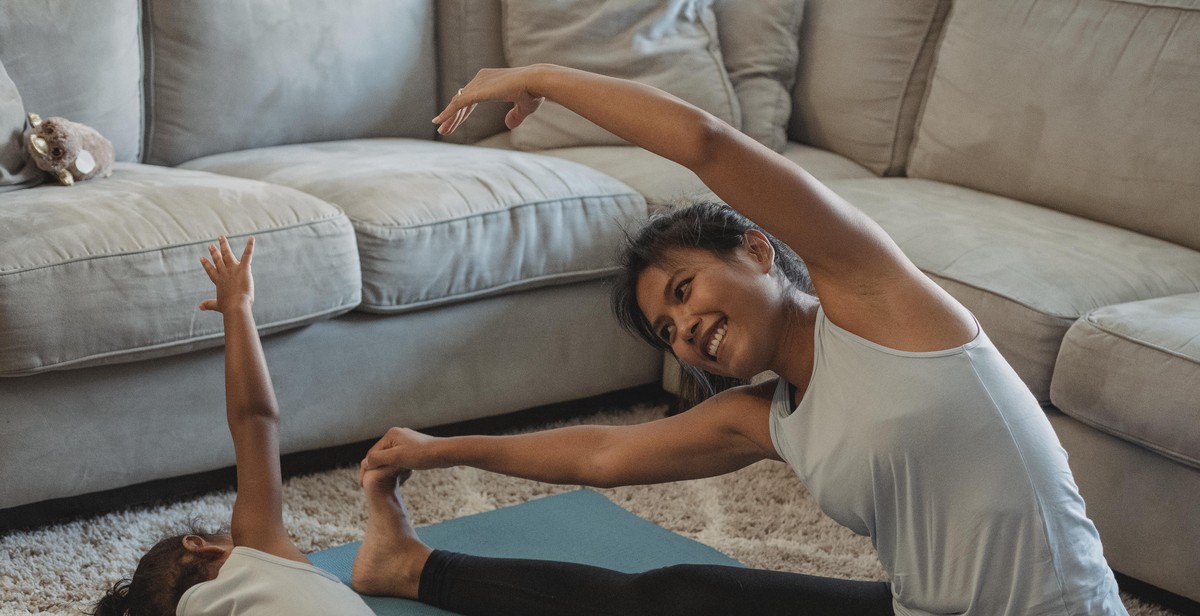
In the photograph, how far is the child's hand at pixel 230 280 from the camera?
1.63 meters

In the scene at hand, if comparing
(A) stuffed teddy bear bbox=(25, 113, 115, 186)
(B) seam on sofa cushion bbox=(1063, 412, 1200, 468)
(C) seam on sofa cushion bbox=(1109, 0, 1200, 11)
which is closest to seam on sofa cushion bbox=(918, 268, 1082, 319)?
(B) seam on sofa cushion bbox=(1063, 412, 1200, 468)

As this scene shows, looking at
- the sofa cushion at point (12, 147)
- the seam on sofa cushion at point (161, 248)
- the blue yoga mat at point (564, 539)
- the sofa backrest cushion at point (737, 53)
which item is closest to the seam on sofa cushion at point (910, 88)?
the sofa backrest cushion at point (737, 53)

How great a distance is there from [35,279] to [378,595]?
0.65 meters

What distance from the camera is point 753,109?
8.90 ft

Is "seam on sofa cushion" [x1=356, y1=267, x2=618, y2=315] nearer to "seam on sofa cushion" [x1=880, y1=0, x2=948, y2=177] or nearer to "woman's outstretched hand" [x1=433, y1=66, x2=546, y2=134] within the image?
"woman's outstretched hand" [x1=433, y1=66, x2=546, y2=134]

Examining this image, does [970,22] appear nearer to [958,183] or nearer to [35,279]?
[958,183]

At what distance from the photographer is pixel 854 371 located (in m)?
1.21

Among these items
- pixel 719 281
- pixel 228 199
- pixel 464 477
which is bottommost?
pixel 464 477

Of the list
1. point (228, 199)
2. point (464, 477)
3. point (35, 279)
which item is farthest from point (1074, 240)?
→ point (35, 279)

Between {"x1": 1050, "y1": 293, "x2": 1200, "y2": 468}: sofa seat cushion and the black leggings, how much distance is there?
0.46 metres

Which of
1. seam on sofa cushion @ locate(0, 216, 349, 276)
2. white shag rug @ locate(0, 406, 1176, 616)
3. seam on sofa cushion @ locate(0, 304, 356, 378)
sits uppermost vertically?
seam on sofa cushion @ locate(0, 216, 349, 276)

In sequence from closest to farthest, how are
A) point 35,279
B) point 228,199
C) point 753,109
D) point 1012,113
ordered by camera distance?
point 35,279 < point 228,199 < point 1012,113 < point 753,109

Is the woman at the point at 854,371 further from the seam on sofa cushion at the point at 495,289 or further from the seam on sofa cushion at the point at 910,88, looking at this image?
the seam on sofa cushion at the point at 910,88

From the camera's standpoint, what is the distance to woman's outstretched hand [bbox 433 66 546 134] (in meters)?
1.25
